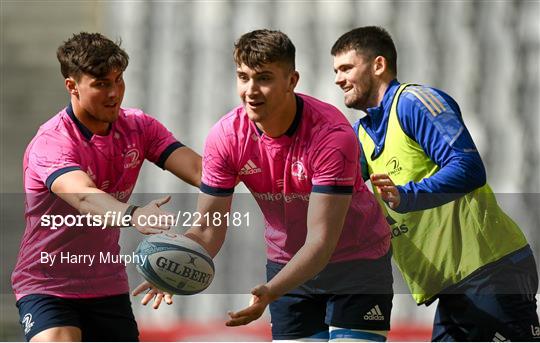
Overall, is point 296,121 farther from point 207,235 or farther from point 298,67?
point 298,67

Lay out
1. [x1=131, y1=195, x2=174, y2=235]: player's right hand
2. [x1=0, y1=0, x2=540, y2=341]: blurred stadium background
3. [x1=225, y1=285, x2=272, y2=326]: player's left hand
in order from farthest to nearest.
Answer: [x1=0, y1=0, x2=540, y2=341]: blurred stadium background < [x1=131, y1=195, x2=174, y2=235]: player's right hand < [x1=225, y1=285, x2=272, y2=326]: player's left hand

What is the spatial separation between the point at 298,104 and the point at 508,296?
118 centimetres

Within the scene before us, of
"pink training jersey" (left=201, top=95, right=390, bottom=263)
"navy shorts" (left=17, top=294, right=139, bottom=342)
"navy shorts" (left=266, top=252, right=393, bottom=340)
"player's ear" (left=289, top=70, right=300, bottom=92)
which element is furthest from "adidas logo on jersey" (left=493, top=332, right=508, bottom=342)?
"navy shorts" (left=17, top=294, right=139, bottom=342)

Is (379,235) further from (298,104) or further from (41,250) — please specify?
(41,250)

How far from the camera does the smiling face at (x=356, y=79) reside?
457 cm

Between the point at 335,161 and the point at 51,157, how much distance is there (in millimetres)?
1209

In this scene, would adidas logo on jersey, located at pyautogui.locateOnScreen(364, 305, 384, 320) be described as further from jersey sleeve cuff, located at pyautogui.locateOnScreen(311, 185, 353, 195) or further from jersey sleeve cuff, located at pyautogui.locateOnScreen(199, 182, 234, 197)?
jersey sleeve cuff, located at pyautogui.locateOnScreen(199, 182, 234, 197)

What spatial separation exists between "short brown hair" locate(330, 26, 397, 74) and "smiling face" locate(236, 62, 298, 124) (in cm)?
70

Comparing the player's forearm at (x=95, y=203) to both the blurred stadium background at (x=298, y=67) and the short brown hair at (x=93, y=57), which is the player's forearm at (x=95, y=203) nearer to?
the short brown hair at (x=93, y=57)

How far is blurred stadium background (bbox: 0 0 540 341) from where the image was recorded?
649 cm

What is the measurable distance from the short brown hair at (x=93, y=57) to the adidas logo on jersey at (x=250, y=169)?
0.71m

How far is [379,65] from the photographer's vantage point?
4648 mm

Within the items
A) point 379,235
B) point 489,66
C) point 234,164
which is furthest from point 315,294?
point 489,66

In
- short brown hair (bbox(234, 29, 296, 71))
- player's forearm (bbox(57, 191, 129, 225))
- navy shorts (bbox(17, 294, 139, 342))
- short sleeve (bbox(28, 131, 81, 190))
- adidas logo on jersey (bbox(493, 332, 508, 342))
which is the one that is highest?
short brown hair (bbox(234, 29, 296, 71))
